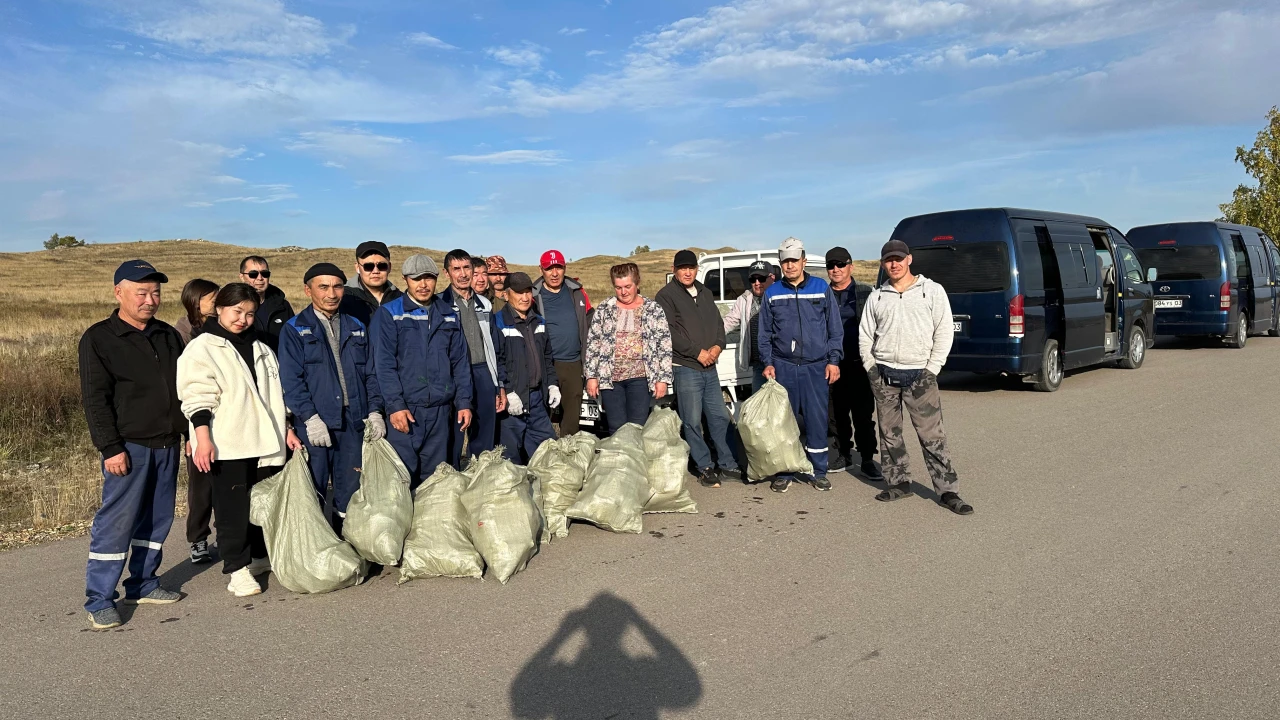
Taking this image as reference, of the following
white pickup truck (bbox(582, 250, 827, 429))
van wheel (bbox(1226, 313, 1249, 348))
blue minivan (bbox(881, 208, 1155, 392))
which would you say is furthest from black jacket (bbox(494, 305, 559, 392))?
van wheel (bbox(1226, 313, 1249, 348))

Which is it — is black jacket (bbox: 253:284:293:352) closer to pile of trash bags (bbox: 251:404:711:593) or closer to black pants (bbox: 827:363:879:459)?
pile of trash bags (bbox: 251:404:711:593)

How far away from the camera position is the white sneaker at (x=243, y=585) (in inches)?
191

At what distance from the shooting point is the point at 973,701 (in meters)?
3.43

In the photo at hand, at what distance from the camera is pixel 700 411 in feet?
23.8

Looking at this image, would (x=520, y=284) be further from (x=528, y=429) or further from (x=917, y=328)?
(x=917, y=328)

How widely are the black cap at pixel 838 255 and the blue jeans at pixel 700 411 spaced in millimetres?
1304

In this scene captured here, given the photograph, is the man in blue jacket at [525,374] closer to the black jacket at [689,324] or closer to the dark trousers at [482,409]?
the dark trousers at [482,409]

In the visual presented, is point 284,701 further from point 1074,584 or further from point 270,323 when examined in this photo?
point 1074,584

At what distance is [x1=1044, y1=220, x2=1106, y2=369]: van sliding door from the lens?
463 inches

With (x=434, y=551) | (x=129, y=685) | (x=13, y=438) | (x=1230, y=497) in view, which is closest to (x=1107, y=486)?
(x=1230, y=497)

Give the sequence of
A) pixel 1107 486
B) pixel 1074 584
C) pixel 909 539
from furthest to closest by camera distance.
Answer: pixel 1107 486 → pixel 909 539 → pixel 1074 584

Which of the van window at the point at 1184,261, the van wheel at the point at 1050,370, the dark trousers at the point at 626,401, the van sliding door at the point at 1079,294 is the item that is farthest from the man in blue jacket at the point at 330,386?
the van window at the point at 1184,261

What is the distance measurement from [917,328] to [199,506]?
4845mm

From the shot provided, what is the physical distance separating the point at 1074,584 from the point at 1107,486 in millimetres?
2385
